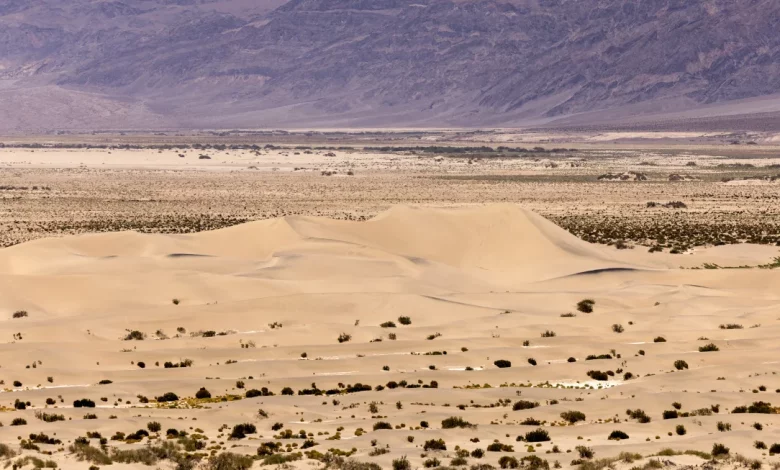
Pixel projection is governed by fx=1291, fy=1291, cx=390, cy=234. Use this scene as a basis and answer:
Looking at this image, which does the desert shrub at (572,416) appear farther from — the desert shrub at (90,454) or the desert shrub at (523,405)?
the desert shrub at (90,454)

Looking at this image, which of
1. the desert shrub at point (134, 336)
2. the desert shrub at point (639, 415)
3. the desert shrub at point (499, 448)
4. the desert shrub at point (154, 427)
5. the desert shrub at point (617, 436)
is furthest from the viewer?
the desert shrub at point (134, 336)

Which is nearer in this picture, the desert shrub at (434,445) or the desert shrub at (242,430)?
the desert shrub at (434,445)

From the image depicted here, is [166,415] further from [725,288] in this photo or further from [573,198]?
[573,198]

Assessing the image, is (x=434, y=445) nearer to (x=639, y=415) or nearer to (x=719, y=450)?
(x=719, y=450)

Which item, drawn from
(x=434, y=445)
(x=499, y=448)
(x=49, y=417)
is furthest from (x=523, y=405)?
(x=49, y=417)

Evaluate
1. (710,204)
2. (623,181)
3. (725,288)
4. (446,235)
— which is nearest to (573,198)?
(710,204)

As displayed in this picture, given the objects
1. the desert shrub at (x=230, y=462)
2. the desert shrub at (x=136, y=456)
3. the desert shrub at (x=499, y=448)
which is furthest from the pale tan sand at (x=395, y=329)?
the desert shrub at (x=230, y=462)

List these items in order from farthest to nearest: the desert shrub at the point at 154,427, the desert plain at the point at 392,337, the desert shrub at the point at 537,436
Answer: the desert shrub at the point at 154,427, the desert shrub at the point at 537,436, the desert plain at the point at 392,337
